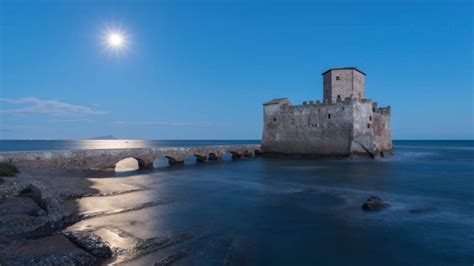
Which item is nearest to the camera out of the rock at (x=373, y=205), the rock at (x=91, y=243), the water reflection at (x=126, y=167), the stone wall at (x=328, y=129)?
the rock at (x=91, y=243)

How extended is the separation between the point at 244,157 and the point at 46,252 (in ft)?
109

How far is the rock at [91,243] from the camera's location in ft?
20.8

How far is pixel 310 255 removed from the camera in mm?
6816

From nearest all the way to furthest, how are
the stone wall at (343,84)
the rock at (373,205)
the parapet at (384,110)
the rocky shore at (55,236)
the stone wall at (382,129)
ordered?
the rocky shore at (55,236)
the rock at (373,205)
the stone wall at (382,129)
the parapet at (384,110)
the stone wall at (343,84)

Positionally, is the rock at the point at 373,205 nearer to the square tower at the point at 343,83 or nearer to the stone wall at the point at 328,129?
the stone wall at the point at 328,129

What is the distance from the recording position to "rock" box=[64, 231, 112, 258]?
633 centimetres

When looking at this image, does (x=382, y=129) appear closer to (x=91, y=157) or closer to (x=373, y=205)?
(x=373, y=205)

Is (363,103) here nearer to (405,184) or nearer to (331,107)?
(331,107)

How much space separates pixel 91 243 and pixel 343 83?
114 ft

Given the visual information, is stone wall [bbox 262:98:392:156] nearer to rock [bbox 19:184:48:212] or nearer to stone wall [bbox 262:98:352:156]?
stone wall [bbox 262:98:352:156]

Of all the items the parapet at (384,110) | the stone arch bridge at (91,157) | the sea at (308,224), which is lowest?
the sea at (308,224)

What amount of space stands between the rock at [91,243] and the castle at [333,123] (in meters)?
29.3

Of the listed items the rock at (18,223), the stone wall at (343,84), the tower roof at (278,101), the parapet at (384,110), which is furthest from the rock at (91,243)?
the parapet at (384,110)

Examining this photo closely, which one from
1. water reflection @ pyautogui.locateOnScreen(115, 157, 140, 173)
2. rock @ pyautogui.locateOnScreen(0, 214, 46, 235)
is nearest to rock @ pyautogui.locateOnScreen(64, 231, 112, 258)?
rock @ pyautogui.locateOnScreen(0, 214, 46, 235)
